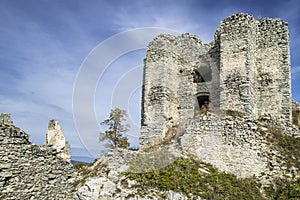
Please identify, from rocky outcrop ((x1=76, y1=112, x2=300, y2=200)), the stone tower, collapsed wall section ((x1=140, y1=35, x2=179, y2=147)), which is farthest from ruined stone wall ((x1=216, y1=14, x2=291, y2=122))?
collapsed wall section ((x1=140, y1=35, x2=179, y2=147))

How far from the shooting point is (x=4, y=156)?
9852 millimetres

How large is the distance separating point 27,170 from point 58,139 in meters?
2.88

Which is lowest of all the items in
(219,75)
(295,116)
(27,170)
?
(27,170)

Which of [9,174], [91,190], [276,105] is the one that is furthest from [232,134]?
[9,174]

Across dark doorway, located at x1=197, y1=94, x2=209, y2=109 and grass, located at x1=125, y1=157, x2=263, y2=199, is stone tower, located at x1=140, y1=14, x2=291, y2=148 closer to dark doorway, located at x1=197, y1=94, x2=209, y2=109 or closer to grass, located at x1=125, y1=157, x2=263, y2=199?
dark doorway, located at x1=197, y1=94, x2=209, y2=109

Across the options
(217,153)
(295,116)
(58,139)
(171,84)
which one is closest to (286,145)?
(217,153)

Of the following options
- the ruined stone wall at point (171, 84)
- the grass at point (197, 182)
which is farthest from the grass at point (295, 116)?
the grass at point (197, 182)

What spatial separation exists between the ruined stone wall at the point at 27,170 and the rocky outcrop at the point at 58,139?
1.49 m

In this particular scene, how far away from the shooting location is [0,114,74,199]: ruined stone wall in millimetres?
9867

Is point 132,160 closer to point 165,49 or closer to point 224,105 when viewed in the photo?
point 224,105

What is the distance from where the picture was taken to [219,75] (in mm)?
15812

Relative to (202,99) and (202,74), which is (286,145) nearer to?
(202,99)

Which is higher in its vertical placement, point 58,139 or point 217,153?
point 58,139

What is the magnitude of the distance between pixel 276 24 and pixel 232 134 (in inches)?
293
